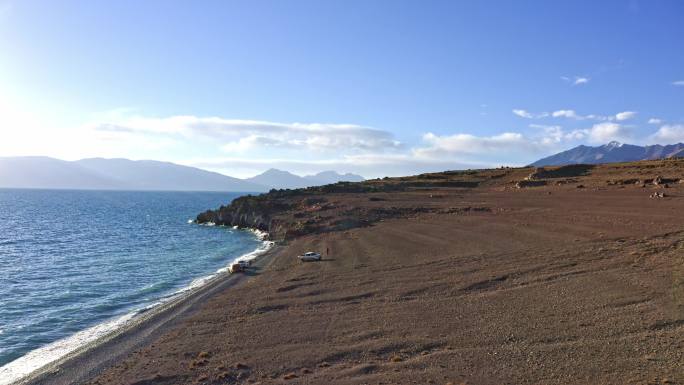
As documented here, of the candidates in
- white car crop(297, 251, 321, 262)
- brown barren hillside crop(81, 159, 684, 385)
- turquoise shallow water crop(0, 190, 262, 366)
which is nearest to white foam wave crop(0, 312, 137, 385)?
turquoise shallow water crop(0, 190, 262, 366)

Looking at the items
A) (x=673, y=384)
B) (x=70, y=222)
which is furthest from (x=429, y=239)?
(x=70, y=222)

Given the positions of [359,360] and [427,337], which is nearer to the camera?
[359,360]

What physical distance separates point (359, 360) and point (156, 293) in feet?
82.2

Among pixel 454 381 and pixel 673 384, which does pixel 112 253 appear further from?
pixel 673 384

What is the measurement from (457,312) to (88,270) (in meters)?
39.2

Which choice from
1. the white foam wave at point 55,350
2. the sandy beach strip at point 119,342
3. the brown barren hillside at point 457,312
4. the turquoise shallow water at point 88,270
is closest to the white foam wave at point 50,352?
the white foam wave at point 55,350

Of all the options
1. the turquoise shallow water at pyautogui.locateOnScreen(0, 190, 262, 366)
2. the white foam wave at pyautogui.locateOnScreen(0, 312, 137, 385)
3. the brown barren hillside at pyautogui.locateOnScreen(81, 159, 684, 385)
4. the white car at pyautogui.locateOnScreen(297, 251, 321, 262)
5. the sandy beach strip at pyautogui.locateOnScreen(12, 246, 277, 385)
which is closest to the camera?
the brown barren hillside at pyautogui.locateOnScreen(81, 159, 684, 385)

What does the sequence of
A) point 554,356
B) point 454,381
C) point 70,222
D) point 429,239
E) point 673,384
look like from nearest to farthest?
point 673,384, point 454,381, point 554,356, point 429,239, point 70,222

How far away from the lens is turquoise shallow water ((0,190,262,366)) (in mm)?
33094

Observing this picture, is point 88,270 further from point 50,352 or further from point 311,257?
point 50,352

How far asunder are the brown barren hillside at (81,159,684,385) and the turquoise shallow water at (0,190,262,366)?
24.0 ft

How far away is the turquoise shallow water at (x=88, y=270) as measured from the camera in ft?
109

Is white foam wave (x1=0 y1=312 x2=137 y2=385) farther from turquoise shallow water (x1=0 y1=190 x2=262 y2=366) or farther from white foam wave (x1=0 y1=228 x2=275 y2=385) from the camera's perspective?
turquoise shallow water (x1=0 y1=190 x2=262 y2=366)

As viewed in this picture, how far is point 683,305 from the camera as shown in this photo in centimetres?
2422
